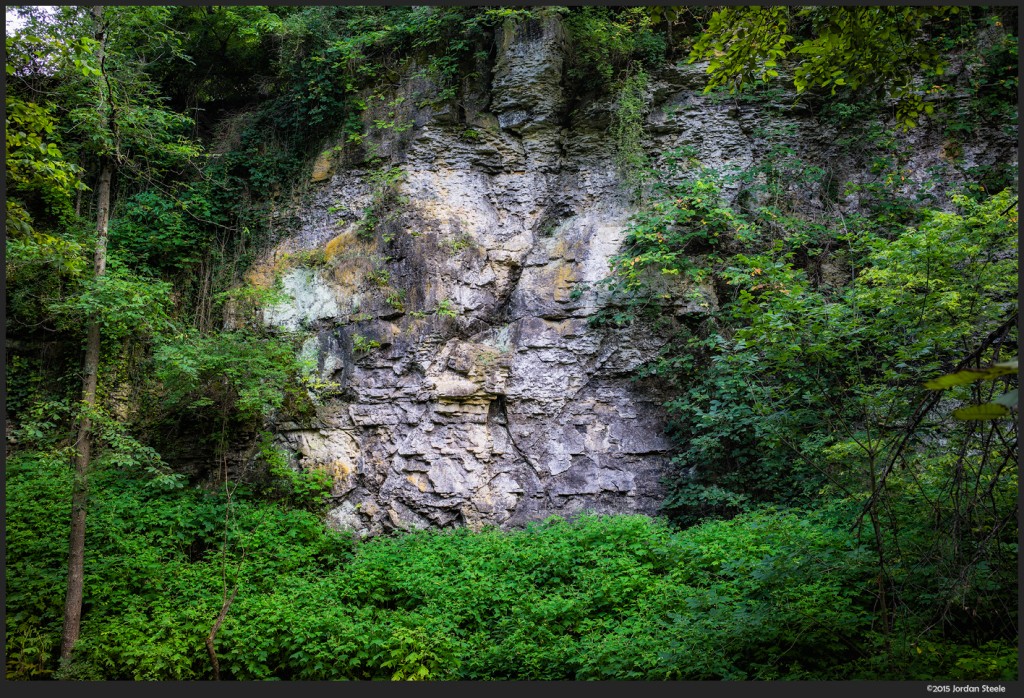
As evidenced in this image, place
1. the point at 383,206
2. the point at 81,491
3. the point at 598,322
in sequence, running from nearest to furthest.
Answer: the point at 81,491
the point at 598,322
the point at 383,206

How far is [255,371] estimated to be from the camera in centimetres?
754

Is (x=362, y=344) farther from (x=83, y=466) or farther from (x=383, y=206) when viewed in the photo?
(x=83, y=466)

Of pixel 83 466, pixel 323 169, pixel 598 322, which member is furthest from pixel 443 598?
pixel 323 169

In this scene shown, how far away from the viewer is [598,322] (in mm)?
8672

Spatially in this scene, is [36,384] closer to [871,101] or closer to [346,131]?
[346,131]

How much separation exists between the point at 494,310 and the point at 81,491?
5.44 m

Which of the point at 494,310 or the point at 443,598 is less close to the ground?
the point at 494,310

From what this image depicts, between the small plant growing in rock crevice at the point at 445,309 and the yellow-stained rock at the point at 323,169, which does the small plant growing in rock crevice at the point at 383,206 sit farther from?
the small plant growing in rock crevice at the point at 445,309

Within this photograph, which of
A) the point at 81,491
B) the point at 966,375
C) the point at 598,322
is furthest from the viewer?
the point at 598,322

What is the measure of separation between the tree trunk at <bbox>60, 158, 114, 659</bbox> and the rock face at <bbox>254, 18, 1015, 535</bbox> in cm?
271

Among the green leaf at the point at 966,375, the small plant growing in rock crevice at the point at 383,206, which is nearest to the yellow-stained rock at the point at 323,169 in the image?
the small plant growing in rock crevice at the point at 383,206

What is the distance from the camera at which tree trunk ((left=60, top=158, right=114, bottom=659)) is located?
5754 millimetres

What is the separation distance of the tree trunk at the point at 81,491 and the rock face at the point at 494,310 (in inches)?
107

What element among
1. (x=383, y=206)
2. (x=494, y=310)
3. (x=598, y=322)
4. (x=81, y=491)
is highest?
(x=383, y=206)
